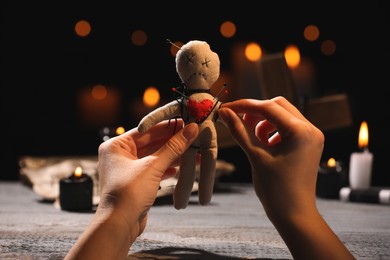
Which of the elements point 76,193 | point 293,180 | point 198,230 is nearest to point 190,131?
point 293,180

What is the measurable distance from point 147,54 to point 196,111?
53.6 inches

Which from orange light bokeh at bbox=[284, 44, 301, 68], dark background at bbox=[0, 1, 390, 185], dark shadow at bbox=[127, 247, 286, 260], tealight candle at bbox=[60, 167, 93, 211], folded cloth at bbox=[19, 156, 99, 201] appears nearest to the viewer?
dark shadow at bbox=[127, 247, 286, 260]

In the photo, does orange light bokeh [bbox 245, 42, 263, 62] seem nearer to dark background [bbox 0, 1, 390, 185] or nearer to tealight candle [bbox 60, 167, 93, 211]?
dark background [bbox 0, 1, 390, 185]

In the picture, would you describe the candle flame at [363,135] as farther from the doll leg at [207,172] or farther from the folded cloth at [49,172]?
the doll leg at [207,172]

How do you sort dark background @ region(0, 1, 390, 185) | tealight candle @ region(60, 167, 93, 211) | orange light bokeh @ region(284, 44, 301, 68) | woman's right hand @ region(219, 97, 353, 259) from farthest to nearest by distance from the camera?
dark background @ region(0, 1, 390, 185) < orange light bokeh @ region(284, 44, 301, 68) < tealight candle @ region(60, 167, 93, 211) < woman's right hand @ region(219, 97, 353, 259)

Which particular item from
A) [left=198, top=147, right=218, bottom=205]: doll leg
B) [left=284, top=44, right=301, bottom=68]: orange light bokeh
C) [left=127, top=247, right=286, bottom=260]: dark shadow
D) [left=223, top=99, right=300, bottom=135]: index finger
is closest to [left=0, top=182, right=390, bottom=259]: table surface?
[left=127, top=247, right=286, bottom=260]: dark shadow

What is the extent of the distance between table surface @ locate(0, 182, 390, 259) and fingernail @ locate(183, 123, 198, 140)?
0.64 ft

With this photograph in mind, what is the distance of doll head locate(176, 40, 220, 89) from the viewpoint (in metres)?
0.72

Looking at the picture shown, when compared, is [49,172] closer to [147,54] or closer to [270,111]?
[147,54]

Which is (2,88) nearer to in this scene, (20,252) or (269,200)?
(20,252)

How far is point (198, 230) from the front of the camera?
101cm

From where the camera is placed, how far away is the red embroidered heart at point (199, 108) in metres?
0.73

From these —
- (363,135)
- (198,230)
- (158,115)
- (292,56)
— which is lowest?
(198,230)

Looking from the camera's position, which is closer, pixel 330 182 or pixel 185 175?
pixel 185 175
